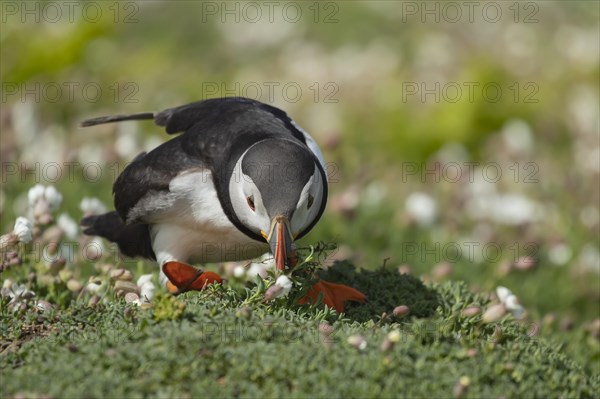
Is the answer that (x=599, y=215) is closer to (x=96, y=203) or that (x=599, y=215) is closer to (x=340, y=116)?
(x=340, y=116)

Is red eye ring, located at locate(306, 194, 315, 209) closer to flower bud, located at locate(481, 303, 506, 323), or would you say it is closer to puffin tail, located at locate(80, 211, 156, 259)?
flower bud, located at locate(481, 303, 506, 323)

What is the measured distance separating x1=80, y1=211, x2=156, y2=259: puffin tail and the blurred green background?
4.08ft

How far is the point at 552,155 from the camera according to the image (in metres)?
11.3

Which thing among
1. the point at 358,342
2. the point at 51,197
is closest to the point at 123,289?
the point at 51,197

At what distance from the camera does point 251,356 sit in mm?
3557

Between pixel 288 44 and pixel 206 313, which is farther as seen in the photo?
pixel 288 44

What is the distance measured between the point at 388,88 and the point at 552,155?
217 cm

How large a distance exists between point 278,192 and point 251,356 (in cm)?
91

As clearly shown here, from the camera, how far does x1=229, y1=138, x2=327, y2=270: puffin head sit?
13.7 ft

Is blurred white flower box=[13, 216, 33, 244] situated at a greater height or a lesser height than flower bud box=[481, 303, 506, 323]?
greater

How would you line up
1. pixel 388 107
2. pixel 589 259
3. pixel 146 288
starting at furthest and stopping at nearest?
1. pixel 388 107
2. pixel 589 259
3. pixel 146 288

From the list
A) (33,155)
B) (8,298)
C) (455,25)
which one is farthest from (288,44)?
(8,298)

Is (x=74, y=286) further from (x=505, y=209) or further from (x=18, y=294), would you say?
(x=505, y=209)

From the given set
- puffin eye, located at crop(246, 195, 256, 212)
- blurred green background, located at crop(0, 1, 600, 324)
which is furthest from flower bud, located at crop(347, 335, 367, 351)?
blurred green background, located at crop(0, 1, 600, 324)
